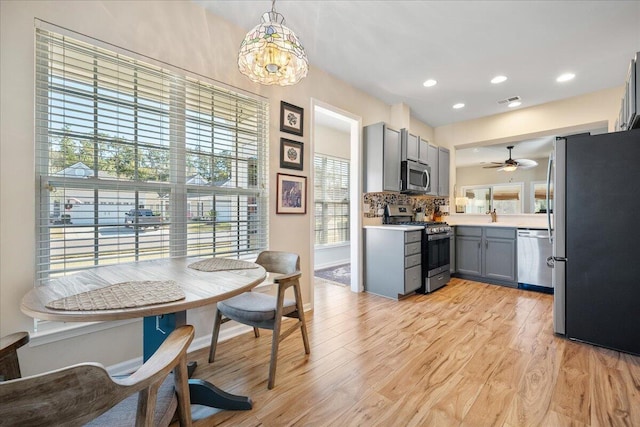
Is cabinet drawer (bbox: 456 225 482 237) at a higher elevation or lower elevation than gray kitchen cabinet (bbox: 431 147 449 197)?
lower

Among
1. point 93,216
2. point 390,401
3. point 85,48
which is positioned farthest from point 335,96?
point 390,401

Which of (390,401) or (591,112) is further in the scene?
(591,112)

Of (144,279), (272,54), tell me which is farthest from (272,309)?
(272,54)

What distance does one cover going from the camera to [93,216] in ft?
6.21

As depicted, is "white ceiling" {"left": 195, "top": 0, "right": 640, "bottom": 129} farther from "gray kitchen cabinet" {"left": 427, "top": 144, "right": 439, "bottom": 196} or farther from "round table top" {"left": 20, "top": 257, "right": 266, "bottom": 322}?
"round table top" {"left": 20, "top": 257, "right": 266, "bottom": 322}

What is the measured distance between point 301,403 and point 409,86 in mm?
3780

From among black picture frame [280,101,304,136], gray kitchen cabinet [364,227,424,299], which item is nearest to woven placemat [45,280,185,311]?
black picture frame [280,101,304,136]

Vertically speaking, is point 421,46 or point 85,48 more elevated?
point 421,46

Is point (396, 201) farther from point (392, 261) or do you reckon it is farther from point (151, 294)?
point (151, 294)

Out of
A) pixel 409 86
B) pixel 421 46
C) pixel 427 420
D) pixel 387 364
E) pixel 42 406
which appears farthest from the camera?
pixel 409 86

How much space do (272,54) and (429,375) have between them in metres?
2.30

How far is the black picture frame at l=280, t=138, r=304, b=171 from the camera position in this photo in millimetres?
→ 2967

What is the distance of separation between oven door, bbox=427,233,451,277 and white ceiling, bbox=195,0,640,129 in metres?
2.06

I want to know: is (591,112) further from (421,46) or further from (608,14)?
(421,46)
